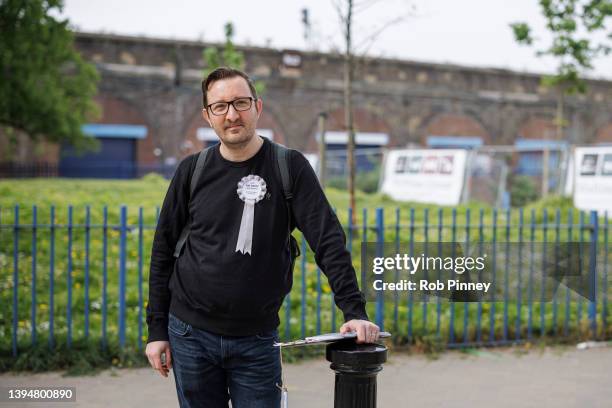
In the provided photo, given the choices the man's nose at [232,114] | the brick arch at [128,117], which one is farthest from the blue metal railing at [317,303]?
the brick arch at [128,117]

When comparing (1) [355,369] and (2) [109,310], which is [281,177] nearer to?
(1) [355,369]

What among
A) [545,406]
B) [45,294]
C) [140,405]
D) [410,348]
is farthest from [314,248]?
[45,294]

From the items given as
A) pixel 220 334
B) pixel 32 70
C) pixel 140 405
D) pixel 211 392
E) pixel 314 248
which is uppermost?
pixel 32 70

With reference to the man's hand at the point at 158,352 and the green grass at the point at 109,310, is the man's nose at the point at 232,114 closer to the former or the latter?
the man's hand at the point at 158,352

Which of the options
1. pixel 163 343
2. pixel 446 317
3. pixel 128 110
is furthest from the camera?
pixel 128 110

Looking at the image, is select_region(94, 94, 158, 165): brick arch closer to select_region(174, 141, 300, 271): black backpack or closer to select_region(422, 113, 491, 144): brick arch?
select_region(422, 113, 491, 144): brick arch

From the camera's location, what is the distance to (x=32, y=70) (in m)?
14.6

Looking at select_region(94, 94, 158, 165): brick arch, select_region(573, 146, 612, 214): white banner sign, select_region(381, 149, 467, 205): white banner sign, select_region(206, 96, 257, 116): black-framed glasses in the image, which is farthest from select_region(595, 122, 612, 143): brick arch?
select_region(206, 96, 257, 116): black-framed glasses

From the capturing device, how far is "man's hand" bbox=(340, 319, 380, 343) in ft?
8.36

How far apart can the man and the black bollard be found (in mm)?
58

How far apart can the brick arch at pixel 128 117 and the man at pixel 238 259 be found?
80.8ft

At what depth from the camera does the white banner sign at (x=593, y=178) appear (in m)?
12.3

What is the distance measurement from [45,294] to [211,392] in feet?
16.2

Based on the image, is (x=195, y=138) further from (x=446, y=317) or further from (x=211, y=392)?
(x=211, y=392)
